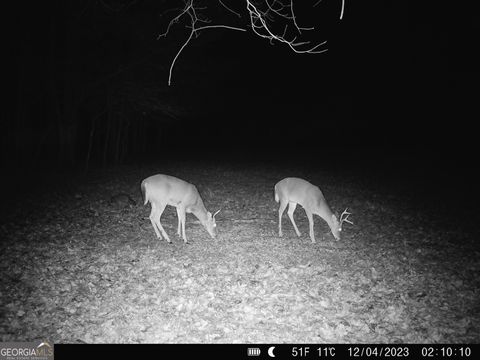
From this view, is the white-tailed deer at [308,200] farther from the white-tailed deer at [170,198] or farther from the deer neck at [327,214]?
the white-tailed deer at [170,198]

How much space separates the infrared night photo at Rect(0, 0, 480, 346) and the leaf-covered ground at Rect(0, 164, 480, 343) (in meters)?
0.04

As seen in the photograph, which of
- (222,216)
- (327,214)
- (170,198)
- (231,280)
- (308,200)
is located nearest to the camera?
(231,280)

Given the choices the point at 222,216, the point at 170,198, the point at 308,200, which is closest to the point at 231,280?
the point at 170,198

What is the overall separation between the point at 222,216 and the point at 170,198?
9.53 feet

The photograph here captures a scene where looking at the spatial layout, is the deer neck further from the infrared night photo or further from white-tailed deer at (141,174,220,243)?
white-tailed deer at (141,174,220,243)

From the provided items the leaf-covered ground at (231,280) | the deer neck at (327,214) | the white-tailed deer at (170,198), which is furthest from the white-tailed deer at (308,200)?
the white-tailed deer at (170,198)

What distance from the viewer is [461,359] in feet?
15.3

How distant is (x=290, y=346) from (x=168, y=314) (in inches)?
73.1

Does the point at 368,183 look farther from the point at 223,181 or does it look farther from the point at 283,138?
the point at 283,138

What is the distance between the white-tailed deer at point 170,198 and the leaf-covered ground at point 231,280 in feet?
1.21

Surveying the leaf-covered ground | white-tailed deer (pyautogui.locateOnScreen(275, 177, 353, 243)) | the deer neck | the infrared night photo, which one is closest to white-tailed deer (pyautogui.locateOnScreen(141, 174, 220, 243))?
the infrared night photo

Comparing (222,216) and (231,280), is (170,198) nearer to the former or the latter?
(222,216)

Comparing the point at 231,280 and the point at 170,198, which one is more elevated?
the point at 170,198

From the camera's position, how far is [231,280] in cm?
655
